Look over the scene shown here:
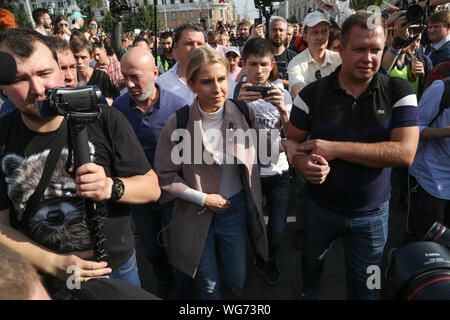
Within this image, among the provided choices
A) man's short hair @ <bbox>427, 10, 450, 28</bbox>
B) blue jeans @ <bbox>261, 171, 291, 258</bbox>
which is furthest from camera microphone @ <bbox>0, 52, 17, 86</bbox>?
man's short hair @ <bbox>427, 10, 450, 28</bbox>

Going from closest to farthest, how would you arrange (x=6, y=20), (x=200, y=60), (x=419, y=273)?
1. (x=419, y=273)
2. (x=200, y=60)
3. (x=6, y=20)

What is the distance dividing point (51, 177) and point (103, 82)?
2754mm

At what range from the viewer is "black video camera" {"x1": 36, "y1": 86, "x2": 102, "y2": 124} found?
98cm

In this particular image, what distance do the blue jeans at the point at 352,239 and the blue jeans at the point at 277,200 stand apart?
1.45 feet

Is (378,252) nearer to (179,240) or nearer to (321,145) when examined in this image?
(321,145)

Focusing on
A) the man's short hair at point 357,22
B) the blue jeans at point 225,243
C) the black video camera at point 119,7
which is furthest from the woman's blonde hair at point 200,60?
the black video camera at point 119,7

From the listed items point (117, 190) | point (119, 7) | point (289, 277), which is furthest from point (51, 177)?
point (119, 7)

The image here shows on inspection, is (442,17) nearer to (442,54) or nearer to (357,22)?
(442,54)

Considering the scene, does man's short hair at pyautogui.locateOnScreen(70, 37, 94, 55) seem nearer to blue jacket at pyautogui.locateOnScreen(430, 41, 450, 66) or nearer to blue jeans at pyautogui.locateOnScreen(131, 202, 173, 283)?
blue jeans at pyautogui.locateOnScreen(131, 202, 173, 283)

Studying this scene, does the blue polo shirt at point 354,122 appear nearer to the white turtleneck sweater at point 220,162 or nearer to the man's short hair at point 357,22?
the man's short hair at point 357,22

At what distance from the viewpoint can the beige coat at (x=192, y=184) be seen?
6.45 ft

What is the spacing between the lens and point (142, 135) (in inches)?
94.1

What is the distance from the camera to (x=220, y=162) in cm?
197

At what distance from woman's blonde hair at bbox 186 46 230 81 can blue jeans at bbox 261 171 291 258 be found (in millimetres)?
1137
